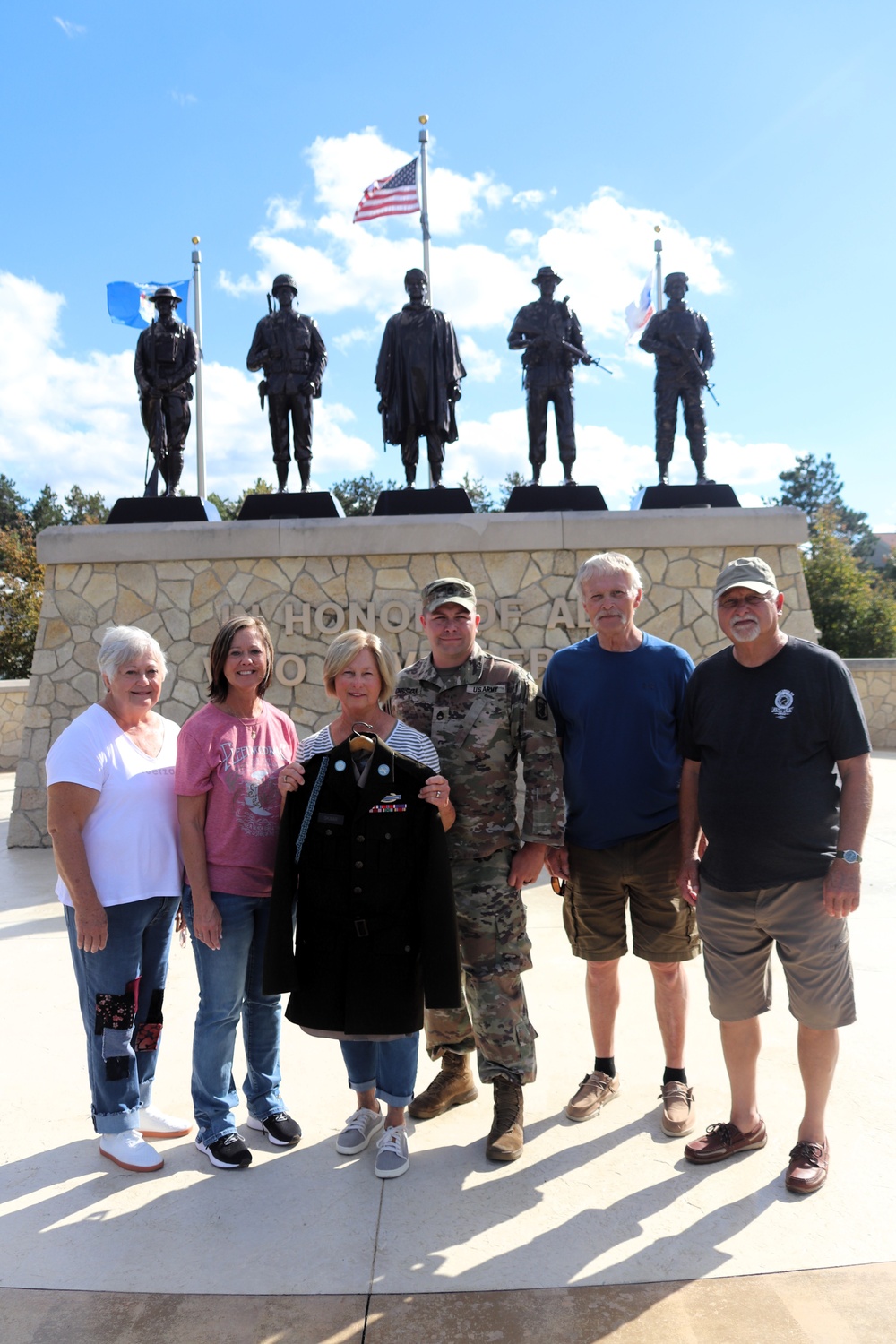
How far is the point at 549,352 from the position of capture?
26.2 feet

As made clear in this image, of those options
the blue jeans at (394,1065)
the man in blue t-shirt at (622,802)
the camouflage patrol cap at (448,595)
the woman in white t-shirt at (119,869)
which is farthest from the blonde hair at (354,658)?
the blue jeans at (394,1065)

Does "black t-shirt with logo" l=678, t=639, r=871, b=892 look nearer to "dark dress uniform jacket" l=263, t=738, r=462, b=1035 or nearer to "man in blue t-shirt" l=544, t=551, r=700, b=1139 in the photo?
"man in blue t-shirt" l=544, t=551, r=700, b=1139

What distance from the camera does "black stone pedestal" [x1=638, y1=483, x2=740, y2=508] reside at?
8070mm

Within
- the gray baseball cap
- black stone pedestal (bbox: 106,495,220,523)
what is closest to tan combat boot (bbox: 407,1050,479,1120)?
the gray baseball cap

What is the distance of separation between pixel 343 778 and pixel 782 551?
20.5ft

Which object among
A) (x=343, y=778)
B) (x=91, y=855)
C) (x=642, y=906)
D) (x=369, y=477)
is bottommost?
(x=642, y=906)

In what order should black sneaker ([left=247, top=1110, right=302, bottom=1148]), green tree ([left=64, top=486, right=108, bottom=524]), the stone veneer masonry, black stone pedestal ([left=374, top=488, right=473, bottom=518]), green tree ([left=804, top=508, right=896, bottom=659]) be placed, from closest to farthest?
black sneaker ([left=247, top=1110, right=302, bottom=1148]) → the stone veneer masonry → black stone pedestal ([left=374, top=488, right=473, bottom=518]) → green tree ([left=804, top=508, right=896, bottom=659]) → green tree ([left=64, top=486, right=108, bottom=524])

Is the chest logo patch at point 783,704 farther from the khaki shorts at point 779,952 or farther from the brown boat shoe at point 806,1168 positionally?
the brown boat shoe at point 806,1168

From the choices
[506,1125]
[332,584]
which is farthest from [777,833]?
[332,584]

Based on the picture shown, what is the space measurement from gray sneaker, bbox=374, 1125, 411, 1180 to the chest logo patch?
1.62 m

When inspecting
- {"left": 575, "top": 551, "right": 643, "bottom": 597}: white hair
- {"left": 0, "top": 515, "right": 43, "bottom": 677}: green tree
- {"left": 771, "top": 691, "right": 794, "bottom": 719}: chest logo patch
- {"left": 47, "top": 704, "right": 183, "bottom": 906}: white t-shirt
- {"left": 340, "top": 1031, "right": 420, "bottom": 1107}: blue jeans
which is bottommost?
{"left": 340, "top": 1031, "right": 420, "bottom": 1107}: blue jeans

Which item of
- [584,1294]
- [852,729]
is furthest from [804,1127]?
[852,729]

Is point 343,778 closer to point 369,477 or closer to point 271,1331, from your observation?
point 271,1331

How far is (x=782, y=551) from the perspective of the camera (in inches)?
306
